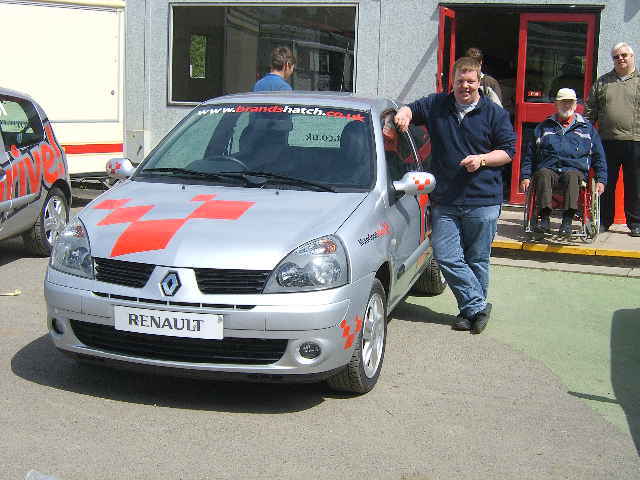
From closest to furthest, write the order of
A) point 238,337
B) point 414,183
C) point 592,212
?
point 238,337 < point 414,183 < point 592,212

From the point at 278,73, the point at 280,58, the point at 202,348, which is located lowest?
the point at 202,348

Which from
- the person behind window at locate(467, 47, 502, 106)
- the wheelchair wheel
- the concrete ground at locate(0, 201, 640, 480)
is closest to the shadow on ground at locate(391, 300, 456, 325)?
the concrete ground at locate(0, 201, 640, 480)

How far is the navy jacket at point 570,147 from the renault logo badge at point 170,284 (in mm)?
5289

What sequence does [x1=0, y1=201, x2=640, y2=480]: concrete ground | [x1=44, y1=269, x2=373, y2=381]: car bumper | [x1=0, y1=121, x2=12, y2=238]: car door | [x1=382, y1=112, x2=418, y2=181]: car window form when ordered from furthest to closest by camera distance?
[x1=0, y1=121, x2=12, y2=238]: car door
[x1=382, y1=112, x2=418, y2=181]: car window
[x1=44, y1=269, x2=373, y2=381]: car bumper
[x1=0, y1=201, x2=640, y2=480]: concrete ground

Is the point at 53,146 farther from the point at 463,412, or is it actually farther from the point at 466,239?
the point at 463,412

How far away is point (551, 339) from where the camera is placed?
6758 millimetres

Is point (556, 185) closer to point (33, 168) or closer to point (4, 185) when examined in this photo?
point (33, 168)

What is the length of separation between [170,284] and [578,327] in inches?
139

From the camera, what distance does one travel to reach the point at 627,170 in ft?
32.8

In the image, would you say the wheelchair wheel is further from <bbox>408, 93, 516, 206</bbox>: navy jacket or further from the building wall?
<bbox>408, 93, 516, 206</bbox>: navy jacket

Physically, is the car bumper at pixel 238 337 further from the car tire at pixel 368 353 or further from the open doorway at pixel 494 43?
the open doorway at pixel 494 43

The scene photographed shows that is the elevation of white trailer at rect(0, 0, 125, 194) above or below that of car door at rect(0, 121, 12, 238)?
above

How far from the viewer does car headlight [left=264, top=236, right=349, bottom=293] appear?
481 centimetres

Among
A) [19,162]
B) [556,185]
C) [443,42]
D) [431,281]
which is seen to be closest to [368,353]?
[431,281]
